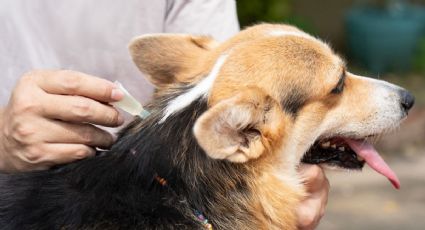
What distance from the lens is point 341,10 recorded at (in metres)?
8.47

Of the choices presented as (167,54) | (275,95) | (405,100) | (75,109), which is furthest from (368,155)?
(75,109)

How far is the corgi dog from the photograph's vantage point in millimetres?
2273

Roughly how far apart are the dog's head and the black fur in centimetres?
10

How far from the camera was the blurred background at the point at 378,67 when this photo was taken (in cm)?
560

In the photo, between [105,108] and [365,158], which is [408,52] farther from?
[105,108]

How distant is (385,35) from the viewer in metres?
7.67

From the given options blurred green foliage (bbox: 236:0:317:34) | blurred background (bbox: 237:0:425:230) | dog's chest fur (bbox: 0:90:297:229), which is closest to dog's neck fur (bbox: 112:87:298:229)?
dog's chest fur (bbox: 0:90:297:229)

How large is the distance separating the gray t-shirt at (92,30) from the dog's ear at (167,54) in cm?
18

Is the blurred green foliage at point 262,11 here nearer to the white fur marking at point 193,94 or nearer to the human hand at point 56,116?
the white fur marking at point 193,94

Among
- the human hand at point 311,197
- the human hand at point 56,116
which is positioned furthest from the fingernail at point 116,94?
the human hand at point 311,197

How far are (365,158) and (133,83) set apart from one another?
0.95m

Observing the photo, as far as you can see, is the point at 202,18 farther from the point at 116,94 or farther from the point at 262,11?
the point at 262,11

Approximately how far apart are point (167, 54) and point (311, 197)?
728 millimetres

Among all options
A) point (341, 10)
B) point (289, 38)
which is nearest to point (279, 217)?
point (289, 38)
